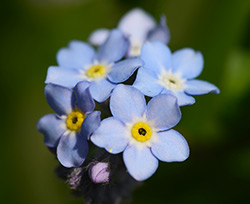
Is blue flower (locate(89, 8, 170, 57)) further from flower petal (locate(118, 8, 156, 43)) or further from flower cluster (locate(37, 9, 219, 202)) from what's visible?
flower cluster (locate(37, 9, 219, 202))

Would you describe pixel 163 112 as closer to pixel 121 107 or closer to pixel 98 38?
pixel 121 107

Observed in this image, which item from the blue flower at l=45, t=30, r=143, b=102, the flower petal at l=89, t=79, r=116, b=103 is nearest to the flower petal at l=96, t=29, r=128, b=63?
the blue flower at l=45, t=30, r=143, b=102

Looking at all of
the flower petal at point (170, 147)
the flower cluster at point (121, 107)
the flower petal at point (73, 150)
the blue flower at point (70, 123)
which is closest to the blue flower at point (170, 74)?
the flower cluster at point (121, 107)

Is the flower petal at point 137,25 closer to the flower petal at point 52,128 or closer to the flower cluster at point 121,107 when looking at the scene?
the flower cluster at point 121,107

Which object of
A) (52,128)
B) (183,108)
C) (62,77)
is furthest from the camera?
(183,108)

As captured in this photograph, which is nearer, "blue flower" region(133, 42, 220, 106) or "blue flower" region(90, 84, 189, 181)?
"blue flower" region(90, 84, 189, 181)

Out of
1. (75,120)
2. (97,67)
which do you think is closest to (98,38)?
(97,67)
